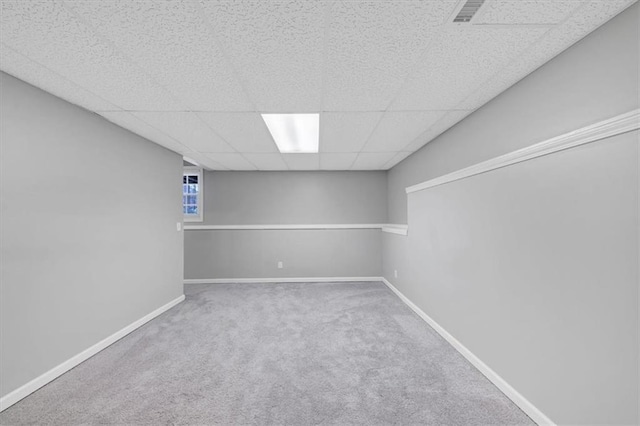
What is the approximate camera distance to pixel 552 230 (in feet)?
5.14

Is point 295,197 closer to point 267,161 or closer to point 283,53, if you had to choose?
point 267,161

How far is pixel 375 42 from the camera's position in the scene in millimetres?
1456

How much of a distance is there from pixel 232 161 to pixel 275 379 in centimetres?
333

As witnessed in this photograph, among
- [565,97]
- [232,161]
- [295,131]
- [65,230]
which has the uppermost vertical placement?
[295,131]

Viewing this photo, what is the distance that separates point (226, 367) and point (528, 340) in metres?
2.26

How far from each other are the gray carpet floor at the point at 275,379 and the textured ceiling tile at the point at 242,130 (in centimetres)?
221

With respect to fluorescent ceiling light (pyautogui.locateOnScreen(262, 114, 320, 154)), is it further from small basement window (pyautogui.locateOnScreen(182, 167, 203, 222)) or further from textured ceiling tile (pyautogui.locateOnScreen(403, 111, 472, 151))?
small basement window (pyautogui.locateOnScreen(182, 167, 203, 222))

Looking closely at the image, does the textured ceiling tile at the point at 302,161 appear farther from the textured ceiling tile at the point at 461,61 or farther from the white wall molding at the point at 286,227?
the textured ceiling tile at the point at 461,61

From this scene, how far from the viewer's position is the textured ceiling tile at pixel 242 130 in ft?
8.30

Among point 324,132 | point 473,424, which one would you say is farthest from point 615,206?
point 324,132

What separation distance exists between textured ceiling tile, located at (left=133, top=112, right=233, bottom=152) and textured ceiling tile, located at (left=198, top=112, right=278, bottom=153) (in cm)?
11

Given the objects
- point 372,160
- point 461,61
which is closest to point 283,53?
point 461,61

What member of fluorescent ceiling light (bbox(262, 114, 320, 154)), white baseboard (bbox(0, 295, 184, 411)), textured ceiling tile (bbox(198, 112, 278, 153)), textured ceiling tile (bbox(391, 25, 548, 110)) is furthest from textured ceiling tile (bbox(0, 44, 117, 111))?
textured ceiling tile (bbox(391, 25, 548, 110))

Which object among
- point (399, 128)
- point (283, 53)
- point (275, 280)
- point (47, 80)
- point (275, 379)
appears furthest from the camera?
point (275, 280)
